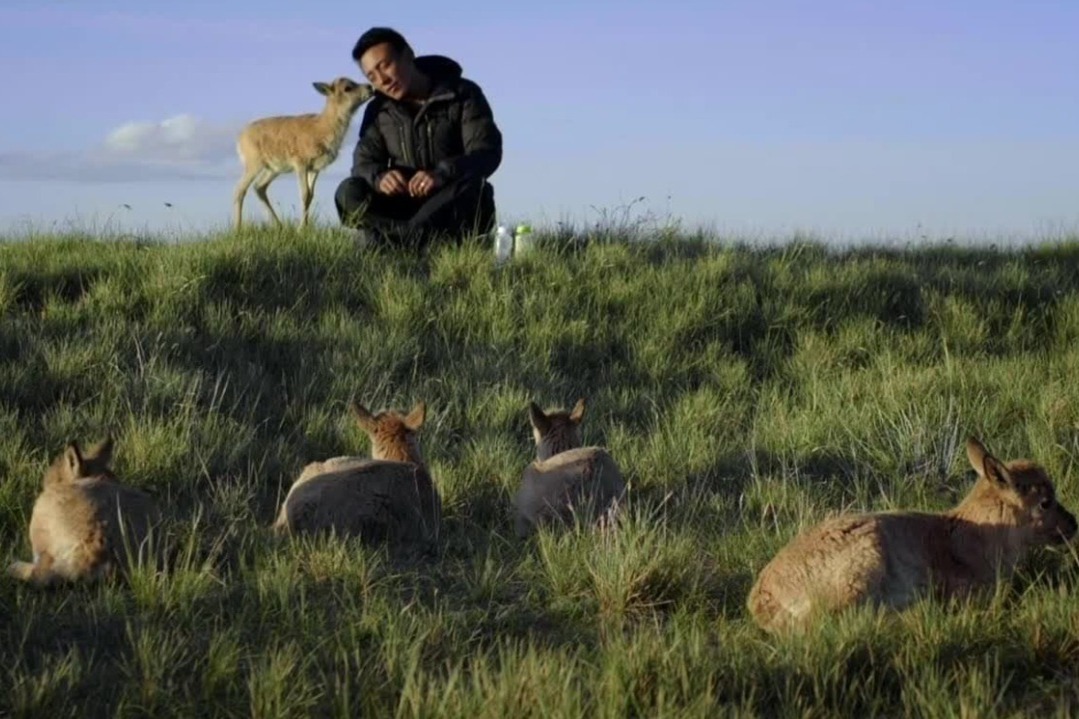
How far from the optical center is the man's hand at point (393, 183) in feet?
38.3

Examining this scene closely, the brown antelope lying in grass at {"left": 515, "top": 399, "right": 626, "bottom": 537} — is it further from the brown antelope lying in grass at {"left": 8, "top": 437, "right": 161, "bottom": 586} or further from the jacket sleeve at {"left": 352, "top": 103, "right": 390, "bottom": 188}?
the jacket sleeve at {"left": 352, "top": 103, "right": 390, "bottom": 188}

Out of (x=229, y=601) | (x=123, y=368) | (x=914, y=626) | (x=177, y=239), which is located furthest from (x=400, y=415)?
(x=177, y=239)

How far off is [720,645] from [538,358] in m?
5.51

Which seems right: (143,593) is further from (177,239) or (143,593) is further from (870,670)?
(177,239)

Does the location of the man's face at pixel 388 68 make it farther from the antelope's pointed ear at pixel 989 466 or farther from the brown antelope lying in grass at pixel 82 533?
the antelope's pointed ear at pixel 989 466

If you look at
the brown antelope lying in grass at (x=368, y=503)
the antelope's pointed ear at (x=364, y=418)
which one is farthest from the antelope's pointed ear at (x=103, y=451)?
the antelope's pointed ear at (x=364, y=418)

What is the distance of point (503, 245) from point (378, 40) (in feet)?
6.23

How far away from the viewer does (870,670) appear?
14.8 ft

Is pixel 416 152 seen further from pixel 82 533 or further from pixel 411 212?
pixel 82 533

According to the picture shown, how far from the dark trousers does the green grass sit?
14.0 inches

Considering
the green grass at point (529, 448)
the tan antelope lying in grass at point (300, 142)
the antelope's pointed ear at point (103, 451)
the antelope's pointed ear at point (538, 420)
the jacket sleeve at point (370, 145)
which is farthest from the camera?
the tan antelope lying in grass at point (300, 142)

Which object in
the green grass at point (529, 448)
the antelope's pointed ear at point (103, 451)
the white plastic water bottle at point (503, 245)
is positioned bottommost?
the green grass at point (529, 448)

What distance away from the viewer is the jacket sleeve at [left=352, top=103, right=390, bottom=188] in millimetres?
12227

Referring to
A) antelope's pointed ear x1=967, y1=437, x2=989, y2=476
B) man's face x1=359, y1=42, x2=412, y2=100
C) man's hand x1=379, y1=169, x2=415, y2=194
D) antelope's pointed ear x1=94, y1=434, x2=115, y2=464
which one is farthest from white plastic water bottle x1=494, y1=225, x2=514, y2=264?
antelope's pointed ear x1=967, y1=437, x2=989, y2=476
